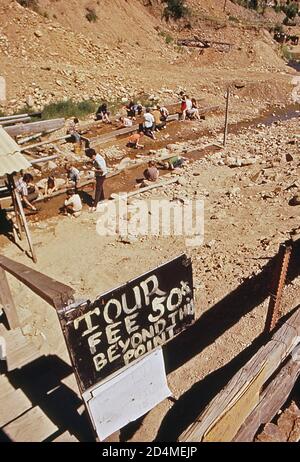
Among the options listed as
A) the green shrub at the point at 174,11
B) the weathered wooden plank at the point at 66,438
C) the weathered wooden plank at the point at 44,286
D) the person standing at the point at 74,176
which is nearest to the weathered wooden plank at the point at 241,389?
the weathered wooden plank at the point at 44,286

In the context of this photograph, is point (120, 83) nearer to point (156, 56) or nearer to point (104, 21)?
point (156, 56)

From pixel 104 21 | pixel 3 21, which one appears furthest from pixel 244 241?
pixel 104 21

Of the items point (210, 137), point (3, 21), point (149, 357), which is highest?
point (3, 21)

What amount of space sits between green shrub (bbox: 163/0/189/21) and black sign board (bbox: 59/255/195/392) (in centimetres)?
3905

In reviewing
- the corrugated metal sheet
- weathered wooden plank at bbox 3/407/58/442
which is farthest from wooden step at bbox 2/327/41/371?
the corrugated metal sheet

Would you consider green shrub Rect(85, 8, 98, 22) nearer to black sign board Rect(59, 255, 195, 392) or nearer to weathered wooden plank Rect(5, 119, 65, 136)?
weathered wooden plank Rect(5, 119, 65, 136)

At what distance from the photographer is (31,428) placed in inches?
177

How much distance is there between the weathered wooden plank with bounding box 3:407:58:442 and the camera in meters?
4.41

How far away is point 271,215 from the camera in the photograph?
1015 centimetres

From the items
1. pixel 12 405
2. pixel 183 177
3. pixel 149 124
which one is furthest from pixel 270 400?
pixel 149 124

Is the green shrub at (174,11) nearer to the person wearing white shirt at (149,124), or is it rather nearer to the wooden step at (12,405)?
the person wearing white shirt at (149,124)

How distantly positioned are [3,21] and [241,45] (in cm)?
1843

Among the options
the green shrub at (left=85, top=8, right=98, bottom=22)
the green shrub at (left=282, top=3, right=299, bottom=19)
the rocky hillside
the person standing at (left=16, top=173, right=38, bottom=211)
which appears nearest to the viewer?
the person standing at (left=16, top=173, right=38, bottom=211)

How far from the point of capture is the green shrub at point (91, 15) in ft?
100
